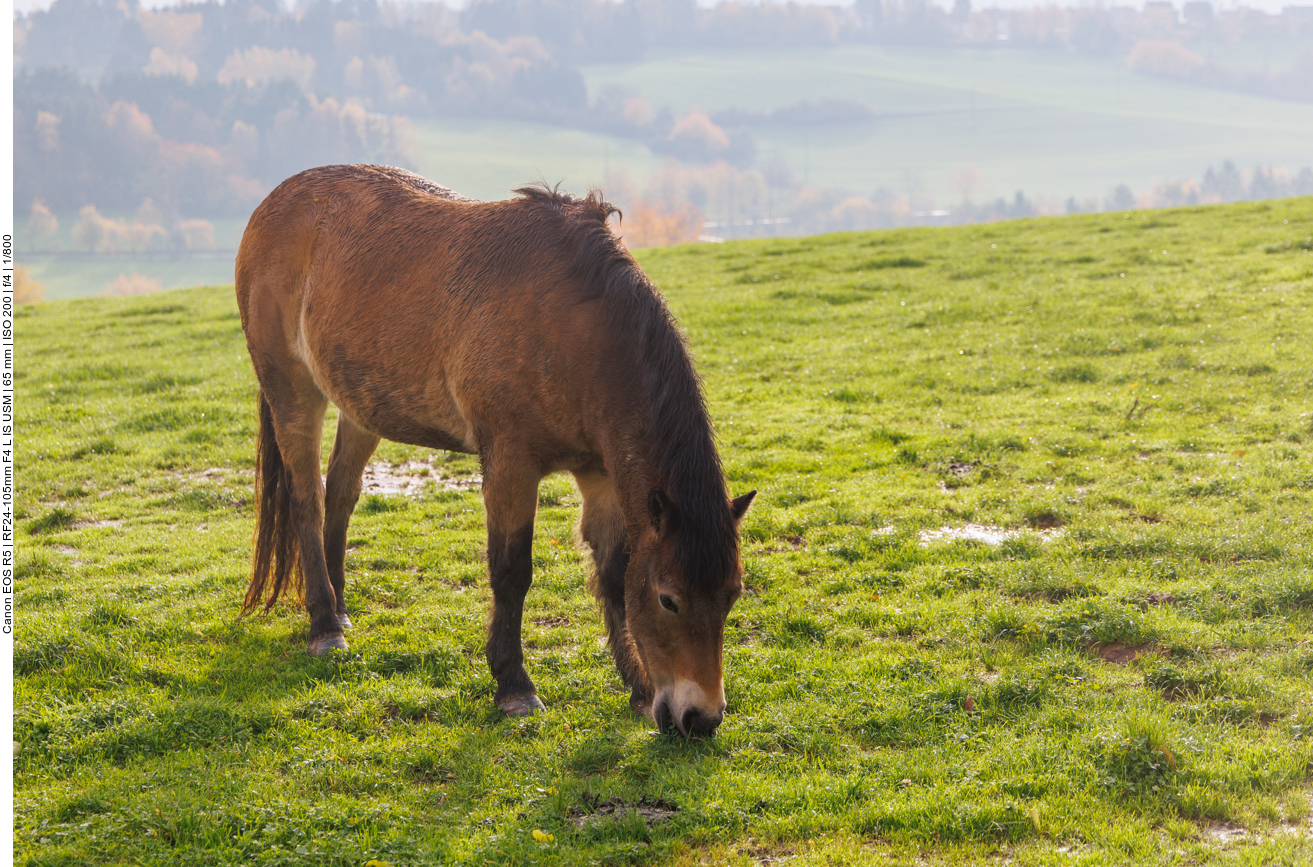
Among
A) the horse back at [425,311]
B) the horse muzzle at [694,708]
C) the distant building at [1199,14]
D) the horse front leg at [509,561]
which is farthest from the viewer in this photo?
the distant building at [1199,14]

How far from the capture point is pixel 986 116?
15575cm

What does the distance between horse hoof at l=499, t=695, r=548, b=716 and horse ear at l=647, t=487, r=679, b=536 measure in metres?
1.31

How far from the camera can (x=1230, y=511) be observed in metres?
6.82

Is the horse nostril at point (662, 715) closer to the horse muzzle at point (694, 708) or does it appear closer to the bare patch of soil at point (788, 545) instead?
the horse muzzle at point (694, 708)

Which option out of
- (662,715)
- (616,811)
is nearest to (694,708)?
(662,715)

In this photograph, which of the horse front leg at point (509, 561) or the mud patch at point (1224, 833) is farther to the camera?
the horse front leg at point (509, 561)

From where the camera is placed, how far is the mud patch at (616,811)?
380 centimetres

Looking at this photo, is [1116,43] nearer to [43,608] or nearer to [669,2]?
[669,2]

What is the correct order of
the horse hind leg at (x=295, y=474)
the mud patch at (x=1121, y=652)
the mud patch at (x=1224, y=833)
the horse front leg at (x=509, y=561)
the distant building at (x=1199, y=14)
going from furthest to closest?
the distant building at (x=1199, y=14) → the horse hind leg at (x=295, y=474) → the mud patch at (x=1121, y=652) → the horse front leg at (x=509, y=561) → the mud patch at (x=1224, y=833)

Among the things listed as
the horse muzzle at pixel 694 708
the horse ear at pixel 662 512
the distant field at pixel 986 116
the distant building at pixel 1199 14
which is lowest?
the horse muzzle at pixel 694 708

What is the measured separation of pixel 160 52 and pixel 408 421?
154 m

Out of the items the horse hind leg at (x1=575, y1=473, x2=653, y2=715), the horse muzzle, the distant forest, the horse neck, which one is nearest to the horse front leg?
the horse hind leg at (x1=575, y1=473, x2=653, y2=715)

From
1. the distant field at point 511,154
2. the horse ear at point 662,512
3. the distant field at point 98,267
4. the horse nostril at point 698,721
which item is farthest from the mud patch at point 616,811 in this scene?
the distant field at point 511,154

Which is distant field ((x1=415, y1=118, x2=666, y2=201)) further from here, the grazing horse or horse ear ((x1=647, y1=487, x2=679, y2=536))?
horse ear ((x1=647, y1=487, x2=679, y2=536))
